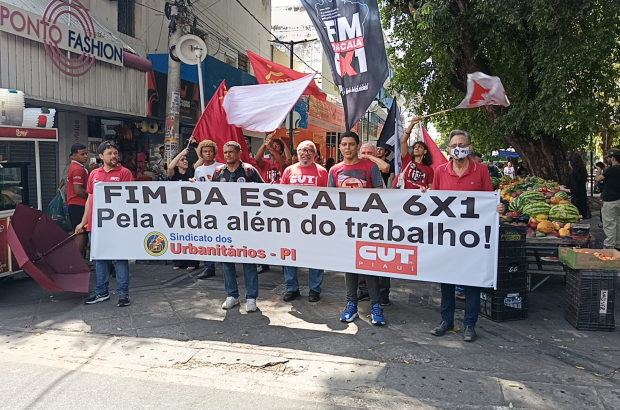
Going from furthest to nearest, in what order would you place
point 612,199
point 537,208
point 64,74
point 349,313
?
point 612,199
point 64,74
point 537,208
point 349,313

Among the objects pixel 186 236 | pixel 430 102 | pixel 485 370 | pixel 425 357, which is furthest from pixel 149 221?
pixel 430 102

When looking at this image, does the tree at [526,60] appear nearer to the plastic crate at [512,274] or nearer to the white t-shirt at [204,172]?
the plastic crate at [512,274]

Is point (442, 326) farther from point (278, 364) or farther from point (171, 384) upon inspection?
point (171, 384)

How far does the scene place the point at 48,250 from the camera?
21.3 ft

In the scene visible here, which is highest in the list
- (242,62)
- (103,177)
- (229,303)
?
(242,62)

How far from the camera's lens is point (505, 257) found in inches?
222

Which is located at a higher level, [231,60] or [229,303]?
[231,60]

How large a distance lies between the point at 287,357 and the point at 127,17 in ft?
37.8

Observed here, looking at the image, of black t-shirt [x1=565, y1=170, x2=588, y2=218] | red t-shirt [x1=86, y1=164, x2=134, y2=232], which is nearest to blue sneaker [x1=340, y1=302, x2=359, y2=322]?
red t-shirt [x1=86, y1=164, x2=134, y2=232]

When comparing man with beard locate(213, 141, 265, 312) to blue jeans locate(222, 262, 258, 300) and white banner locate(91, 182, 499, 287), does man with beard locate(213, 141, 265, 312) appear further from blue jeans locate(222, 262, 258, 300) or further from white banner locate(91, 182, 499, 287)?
white banner locate(91, 182, 499, 287)

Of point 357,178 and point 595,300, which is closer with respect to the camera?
point 595,300

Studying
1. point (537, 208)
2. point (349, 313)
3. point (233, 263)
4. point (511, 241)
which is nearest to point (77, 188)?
point (233, 263)

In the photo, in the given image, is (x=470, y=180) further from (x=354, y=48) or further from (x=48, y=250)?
(x=48, y=250)

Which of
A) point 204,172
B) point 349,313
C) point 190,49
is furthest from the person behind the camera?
point 190,49
